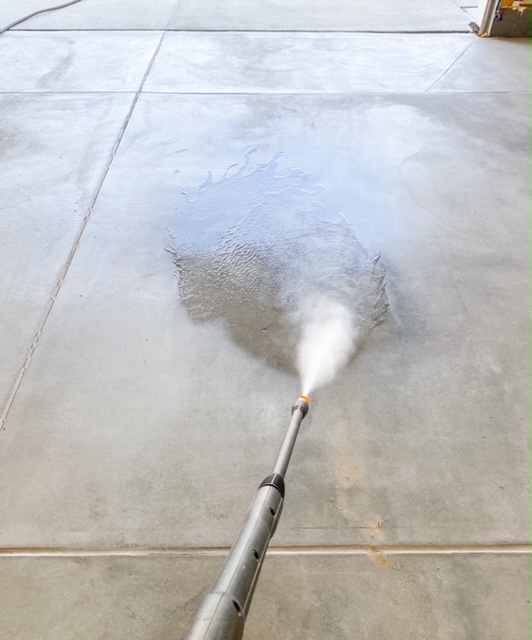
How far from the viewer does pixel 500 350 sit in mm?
2129

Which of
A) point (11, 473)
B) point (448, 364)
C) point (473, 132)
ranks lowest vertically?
point (11, 473)

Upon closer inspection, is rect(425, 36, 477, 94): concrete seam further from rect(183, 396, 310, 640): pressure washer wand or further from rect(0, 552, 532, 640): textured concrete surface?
rect(183, 396, 310, 640): pressure washer wand

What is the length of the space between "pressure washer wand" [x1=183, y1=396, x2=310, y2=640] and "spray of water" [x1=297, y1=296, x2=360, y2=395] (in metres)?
0.83

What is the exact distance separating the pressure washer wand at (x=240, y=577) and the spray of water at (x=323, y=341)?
0.83 metres

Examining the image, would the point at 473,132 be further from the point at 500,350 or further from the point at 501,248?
the point at 500,350

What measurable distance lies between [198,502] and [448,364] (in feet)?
3.41

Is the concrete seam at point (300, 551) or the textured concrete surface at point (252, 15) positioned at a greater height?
the textured concrete surface at point (252, 15)

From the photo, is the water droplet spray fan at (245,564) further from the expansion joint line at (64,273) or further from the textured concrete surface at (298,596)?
the expansion joint line at (64,273)

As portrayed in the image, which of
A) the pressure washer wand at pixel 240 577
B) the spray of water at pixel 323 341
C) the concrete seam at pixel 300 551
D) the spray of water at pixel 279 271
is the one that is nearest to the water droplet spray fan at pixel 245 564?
the pressure washer wand at pixel 240 577

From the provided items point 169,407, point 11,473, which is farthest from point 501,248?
point 11,473

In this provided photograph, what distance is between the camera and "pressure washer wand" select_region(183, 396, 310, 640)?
0.90 meters

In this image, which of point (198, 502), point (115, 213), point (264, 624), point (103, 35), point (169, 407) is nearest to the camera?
point (264, 624)

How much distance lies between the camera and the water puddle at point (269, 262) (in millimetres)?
2266

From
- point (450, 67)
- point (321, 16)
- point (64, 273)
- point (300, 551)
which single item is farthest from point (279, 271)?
point (321, 16)
